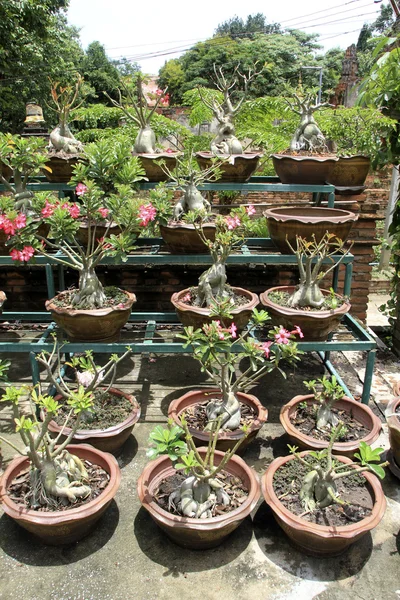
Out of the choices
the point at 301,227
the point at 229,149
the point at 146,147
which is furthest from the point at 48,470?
the point at 229,149

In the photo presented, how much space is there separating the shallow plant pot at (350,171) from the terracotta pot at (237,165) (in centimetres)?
72

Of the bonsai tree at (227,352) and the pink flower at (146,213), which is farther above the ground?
the pink flower at (146,213)

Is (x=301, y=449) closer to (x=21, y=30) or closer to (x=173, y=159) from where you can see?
(x=173, y=159)

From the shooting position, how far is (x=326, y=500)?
2.02 m

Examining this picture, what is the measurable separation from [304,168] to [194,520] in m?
2.56

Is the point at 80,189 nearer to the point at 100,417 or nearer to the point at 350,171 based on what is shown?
the point at 100,417

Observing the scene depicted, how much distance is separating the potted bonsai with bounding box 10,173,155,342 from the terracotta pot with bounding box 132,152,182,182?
673 millimetres

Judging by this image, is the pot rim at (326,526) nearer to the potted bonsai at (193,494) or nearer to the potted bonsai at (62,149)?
the potted bonsai at (193,494)

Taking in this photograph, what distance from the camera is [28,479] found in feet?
7.08

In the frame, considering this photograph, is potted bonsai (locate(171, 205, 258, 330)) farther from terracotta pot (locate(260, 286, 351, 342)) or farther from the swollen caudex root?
the swollen caudex root

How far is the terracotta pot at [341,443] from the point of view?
2418mm

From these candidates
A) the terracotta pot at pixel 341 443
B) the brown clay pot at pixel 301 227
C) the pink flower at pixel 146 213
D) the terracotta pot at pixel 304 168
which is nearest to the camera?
the terracotta pot at pixel 341 443

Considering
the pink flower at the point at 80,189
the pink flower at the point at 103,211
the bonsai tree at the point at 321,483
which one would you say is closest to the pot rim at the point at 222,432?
the bonsai tree at the point at 321,483

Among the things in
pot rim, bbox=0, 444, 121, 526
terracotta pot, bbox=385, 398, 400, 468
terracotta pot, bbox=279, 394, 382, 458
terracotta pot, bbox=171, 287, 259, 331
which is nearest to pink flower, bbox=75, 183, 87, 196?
terracotta pot, bbox=171, 287, 259, 331
